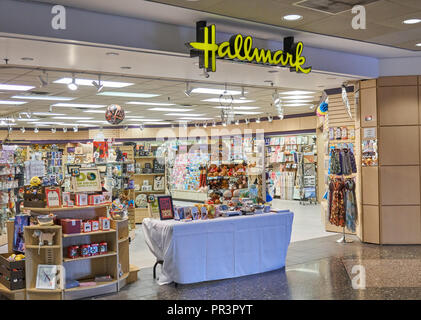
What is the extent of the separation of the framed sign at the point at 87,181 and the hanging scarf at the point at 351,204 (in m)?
4.75

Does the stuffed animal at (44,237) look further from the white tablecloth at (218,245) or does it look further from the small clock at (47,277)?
Answer: the white tablecloth at (218,245)

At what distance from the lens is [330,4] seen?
5336 mm

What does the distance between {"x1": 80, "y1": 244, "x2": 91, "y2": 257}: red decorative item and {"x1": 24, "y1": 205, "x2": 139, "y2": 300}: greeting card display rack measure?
2.1 inches

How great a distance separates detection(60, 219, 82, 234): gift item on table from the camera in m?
5.20

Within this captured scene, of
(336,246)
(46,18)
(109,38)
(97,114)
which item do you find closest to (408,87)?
(336,246)

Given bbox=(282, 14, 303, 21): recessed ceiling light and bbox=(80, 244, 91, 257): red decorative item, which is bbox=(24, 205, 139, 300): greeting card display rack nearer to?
bbox=(80, 244, 91, 257): red decorative item

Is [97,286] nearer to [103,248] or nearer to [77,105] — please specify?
[103,248]

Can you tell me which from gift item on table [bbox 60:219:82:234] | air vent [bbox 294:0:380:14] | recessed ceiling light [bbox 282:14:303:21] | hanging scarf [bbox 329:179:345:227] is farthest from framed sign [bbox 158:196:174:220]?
hanging scarf [bbox 329:179:345:227]

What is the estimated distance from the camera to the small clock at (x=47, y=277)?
506cm

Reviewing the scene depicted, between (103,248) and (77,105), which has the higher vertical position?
(77,105)

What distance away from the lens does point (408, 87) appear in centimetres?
820

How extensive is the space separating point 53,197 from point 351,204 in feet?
17.8

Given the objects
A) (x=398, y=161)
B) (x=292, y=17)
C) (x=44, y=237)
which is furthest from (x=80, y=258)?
(x=398, y=161)

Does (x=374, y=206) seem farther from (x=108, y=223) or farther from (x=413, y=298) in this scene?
(x=108, y=223)
